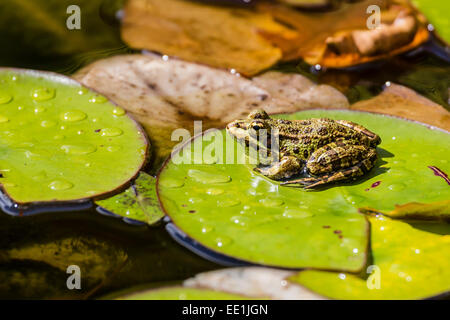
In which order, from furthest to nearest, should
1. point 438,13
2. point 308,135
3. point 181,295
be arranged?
1. point 438,13
2. point 308,135
3. point 181,295

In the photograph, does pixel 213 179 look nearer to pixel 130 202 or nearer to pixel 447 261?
pixel 130 202

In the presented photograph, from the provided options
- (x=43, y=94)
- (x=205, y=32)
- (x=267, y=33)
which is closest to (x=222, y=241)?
(x=43, y=94)

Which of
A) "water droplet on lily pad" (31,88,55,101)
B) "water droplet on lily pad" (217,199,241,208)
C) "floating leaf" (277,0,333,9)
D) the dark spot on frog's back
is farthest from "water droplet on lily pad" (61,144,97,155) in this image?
"floating leaf" (277,0,333,9)

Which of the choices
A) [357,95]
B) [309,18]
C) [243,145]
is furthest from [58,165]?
[309,18]

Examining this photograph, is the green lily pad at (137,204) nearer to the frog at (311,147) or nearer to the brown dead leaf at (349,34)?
the frog at (311,147)

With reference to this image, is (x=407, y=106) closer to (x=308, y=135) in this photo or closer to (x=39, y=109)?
(x=308, y=135)

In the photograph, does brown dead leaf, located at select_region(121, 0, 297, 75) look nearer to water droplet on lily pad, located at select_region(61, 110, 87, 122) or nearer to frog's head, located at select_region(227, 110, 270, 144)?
frog's head, located at select_region(227, 110, 270, 144)
